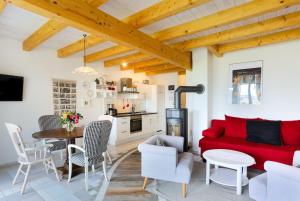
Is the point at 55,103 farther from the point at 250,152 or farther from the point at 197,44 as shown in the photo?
the point at 250,152

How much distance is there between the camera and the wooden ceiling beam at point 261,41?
10.6 ft

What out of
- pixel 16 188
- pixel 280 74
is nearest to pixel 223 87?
pixel 280 74

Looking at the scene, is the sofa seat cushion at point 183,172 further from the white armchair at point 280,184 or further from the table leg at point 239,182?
the white armchair at point 280,184

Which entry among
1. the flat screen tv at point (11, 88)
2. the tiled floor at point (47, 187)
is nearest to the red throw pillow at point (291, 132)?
the tiled floor at point (47, 187)

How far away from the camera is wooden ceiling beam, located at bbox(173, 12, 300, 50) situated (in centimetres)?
268

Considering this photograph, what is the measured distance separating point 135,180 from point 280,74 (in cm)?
350

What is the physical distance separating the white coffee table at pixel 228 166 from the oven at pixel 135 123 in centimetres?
308

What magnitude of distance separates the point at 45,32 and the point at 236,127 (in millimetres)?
4030

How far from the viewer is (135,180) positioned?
288 cm

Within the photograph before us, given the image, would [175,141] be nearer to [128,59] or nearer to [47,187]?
[47,187]

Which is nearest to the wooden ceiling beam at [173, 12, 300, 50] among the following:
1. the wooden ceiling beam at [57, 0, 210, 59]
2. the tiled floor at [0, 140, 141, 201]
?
the wooden ceiling beam at [57, 0, 210, 59]

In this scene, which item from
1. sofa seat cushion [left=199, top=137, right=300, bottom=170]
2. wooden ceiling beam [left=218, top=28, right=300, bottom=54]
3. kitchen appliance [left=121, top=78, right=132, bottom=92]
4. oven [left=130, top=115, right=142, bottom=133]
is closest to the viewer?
sofa seat cushion [left=199, top=137, right=300, bottom=170]

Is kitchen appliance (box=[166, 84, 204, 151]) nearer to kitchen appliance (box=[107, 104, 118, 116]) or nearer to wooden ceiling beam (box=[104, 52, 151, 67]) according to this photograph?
wooden ceiling beam (box=[104, 52, 151, 67])

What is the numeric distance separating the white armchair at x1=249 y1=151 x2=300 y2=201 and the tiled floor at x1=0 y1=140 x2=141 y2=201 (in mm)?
1992
